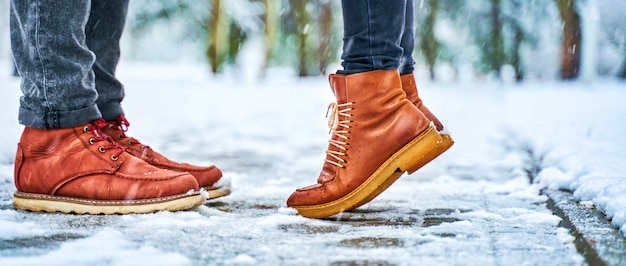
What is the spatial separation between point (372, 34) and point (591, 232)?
0.67 meters

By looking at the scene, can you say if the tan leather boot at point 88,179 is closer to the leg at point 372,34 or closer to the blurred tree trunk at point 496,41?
the leg at point 372,34

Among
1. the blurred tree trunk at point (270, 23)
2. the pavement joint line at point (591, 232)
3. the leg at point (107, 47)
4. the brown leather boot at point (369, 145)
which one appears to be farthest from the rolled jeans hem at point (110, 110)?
the blurred tree trunk at point (270, 23)

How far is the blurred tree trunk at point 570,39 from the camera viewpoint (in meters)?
14.0

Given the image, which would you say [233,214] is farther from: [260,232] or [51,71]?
[51,71]

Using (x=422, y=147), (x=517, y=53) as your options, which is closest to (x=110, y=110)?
(x=422, y=147)

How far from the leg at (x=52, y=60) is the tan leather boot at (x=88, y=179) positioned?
47mm

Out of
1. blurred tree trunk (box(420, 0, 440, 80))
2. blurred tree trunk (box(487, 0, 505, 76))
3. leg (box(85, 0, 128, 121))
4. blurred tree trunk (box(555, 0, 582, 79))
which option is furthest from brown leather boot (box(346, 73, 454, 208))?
blurred tree trunk (box(487, 0, 505, 76))

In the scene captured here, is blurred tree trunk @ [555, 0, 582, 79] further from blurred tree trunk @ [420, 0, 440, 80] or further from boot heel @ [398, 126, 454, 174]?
boot heel @ [398, 126, 454, 174]

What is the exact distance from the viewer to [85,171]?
1.67 metres

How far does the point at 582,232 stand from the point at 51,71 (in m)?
1.30

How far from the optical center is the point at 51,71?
1.63 m

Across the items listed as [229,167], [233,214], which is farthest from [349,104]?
[229,167]

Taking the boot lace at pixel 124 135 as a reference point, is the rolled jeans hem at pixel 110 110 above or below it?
above

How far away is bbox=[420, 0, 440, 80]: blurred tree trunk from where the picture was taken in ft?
56.4
